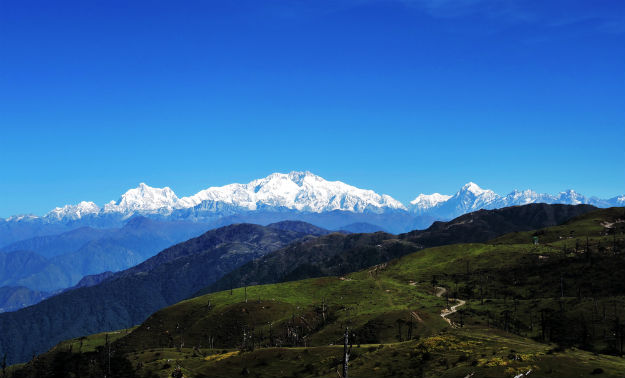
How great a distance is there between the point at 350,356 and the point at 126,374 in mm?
40928

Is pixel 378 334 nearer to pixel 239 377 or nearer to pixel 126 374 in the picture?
pixel 239 377

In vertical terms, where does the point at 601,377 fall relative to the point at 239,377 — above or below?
above

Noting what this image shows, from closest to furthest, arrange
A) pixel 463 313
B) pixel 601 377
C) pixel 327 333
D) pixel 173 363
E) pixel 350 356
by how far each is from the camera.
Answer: pixel 601 377
pixel 350 356
pixel 173 363
pixel 327 333
pixel 463 313

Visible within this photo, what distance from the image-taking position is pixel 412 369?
3068 inches

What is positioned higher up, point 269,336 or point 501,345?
point 501,345

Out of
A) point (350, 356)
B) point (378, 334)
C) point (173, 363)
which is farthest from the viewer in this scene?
point (378, 334)

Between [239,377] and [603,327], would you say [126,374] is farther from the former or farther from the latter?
[603,327]

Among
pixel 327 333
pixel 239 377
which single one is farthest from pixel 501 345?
pixel 327 333

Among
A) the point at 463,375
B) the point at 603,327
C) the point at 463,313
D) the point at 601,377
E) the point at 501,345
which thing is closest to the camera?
the point at 601,377

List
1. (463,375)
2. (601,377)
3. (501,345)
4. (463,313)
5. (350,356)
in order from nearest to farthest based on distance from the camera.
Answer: (601,377)
(463,375)
(501,345)
(350,356)
(463,313)

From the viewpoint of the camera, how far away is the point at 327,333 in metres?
166

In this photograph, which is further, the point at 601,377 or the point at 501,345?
the point at 501,345

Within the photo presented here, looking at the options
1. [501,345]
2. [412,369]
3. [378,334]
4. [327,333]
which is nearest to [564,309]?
[378,334]

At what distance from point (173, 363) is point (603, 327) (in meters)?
113
